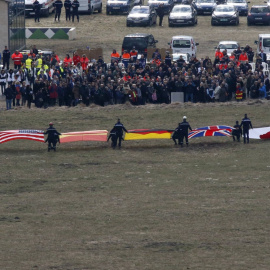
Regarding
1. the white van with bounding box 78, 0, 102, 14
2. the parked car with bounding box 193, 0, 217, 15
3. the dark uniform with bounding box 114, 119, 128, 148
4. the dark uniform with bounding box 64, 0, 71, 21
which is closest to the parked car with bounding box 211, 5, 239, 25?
the parked car with bounding box 193, 0, 217, 15

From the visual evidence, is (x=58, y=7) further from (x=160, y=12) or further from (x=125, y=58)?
(x=125, y=58)

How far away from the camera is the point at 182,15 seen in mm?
61688

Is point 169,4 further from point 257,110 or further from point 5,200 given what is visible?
point 5,200

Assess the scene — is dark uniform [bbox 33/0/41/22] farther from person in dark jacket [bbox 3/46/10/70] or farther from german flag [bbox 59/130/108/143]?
german flag [bbox 59/130/108/143]

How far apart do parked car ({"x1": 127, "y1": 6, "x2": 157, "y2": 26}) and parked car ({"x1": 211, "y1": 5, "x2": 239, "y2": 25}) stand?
441 cm

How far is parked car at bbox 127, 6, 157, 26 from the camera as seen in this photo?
61.2 metres

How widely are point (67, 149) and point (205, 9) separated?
3439cm

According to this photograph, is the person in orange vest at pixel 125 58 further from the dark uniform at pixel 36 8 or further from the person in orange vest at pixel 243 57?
the dark uniform at pixel 36 8

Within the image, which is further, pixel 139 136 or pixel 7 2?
pixel 7 2

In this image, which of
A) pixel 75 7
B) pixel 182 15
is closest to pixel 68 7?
pixel 75 7

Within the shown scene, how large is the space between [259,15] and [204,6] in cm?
591

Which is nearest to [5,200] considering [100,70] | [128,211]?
[128,211]

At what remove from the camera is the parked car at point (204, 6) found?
66.4m

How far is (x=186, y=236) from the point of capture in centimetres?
2392
